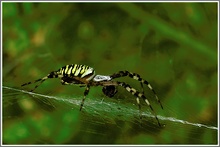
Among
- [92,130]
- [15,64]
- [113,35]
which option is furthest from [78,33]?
[92,130]

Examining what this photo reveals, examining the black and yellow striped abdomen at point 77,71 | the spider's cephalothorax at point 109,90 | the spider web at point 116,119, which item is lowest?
the spider web at point 116,119

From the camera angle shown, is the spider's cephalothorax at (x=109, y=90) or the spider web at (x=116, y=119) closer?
the spider web at (x=116, y=119)

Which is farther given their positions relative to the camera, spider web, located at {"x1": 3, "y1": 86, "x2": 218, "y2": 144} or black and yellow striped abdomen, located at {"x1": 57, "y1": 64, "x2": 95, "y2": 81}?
black and yellow striped abdomen, located at {"x1": 57, "y1": 64, "x2": 95, "y2": 81}

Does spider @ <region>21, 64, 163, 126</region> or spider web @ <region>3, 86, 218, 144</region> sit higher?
spider @ <region>21, 64, 163, 126</region>

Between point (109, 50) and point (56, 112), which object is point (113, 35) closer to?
point (109, 50)

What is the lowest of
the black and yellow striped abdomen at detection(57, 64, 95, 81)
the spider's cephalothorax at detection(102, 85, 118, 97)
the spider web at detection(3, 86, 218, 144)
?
the spider web at detection(3, 86, 218, 144)

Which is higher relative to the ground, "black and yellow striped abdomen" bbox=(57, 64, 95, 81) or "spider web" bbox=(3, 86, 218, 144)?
"black and yellow striped abdomen" bbox=(57, 64, 95, 81)

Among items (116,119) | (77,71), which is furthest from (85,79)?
(116,119)
